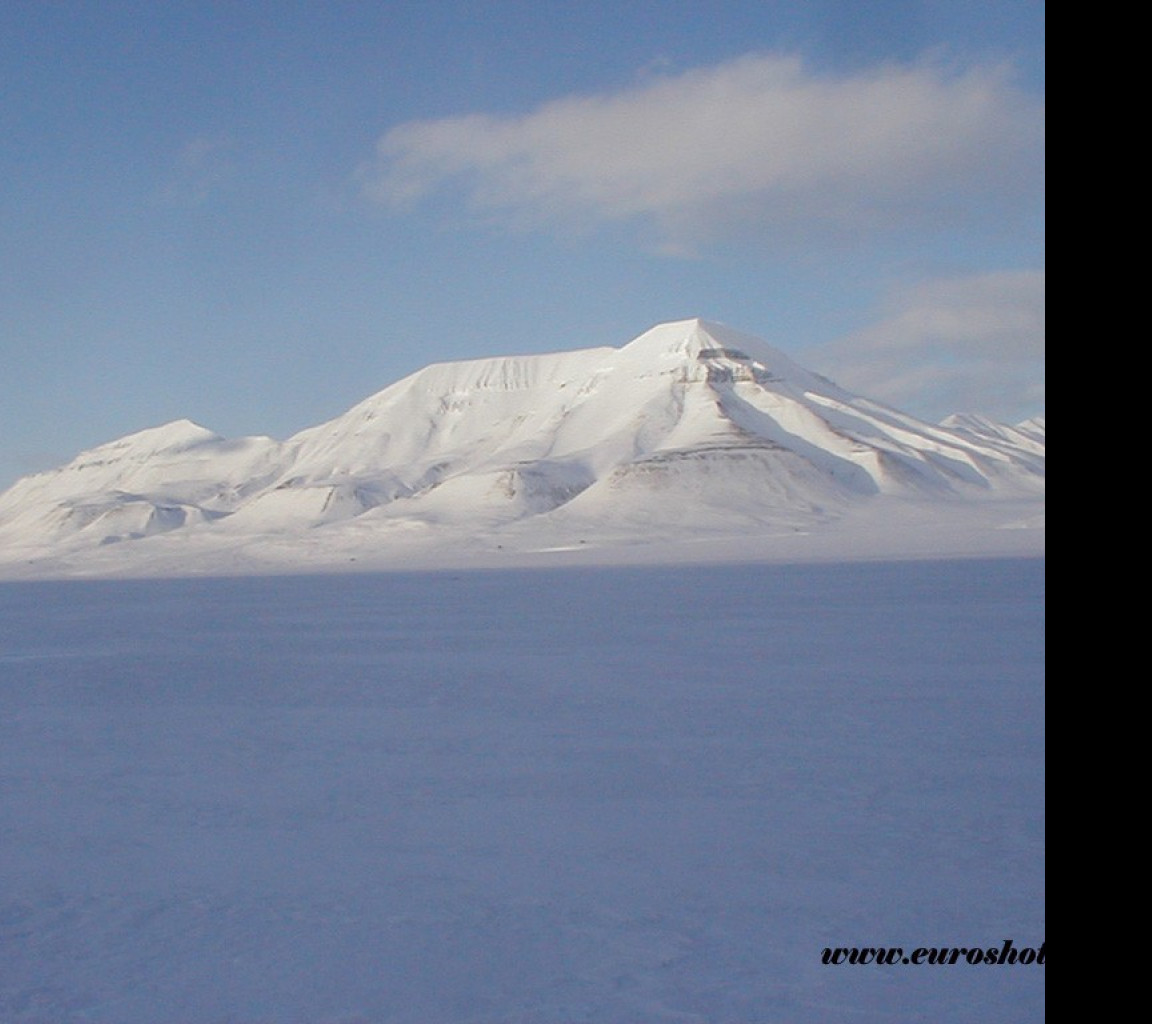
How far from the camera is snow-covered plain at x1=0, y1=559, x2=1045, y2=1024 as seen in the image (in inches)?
236

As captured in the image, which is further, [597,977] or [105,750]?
[105,750]

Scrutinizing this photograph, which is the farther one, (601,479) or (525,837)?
(601,479)

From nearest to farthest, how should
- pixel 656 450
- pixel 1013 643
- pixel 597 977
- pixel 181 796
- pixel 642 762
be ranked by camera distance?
pixel 597 977
pixel 181 796
pixel 642 762
pixel 1013 643
pixel 656 450

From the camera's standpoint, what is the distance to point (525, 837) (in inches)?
344

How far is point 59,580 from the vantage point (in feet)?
242

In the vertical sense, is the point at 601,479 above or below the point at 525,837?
above

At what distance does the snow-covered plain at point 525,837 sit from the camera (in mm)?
5992

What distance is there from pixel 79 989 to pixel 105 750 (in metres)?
7.10

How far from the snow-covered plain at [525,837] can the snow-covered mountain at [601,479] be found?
68470 millimetres

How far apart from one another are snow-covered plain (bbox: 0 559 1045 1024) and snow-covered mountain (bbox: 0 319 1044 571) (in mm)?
68470

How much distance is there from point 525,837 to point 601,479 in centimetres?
11404
